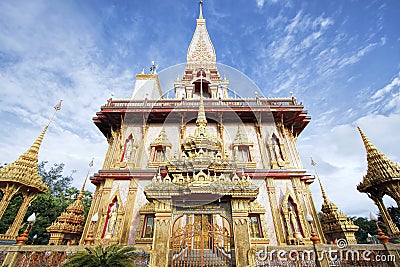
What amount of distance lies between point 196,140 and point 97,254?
6155 millimetres

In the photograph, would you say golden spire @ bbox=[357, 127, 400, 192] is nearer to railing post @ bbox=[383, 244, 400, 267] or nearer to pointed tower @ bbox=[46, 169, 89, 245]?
railing post @ bbox=[383, 244, 400, 267]

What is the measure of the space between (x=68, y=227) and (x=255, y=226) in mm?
11253

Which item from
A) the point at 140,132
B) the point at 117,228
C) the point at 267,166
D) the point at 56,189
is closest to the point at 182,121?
the point at 140,132

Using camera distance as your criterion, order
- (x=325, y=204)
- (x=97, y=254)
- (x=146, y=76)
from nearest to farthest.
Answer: (x=97, y=254) → (x=325, y=204) → (x=146, y=76)

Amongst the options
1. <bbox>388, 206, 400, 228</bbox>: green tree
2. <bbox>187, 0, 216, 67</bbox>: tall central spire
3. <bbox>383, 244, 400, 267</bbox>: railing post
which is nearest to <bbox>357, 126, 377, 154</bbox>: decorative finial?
<bbox>383, 244, 400, 267</bbox>: railing post

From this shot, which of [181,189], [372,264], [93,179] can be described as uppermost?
[93,179]

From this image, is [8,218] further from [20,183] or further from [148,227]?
[148,227]

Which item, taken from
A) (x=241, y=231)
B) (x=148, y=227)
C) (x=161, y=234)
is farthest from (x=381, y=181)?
(x=148, y=227)

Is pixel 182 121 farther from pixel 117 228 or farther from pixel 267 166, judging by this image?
pixel 117 228

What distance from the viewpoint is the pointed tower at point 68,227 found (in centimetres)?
1241

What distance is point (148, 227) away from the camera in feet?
38.4

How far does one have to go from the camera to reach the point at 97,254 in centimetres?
582

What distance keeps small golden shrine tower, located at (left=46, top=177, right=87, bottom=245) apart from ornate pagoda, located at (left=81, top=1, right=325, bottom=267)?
1.86 metres

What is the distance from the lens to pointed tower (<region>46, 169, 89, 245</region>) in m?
12.4
